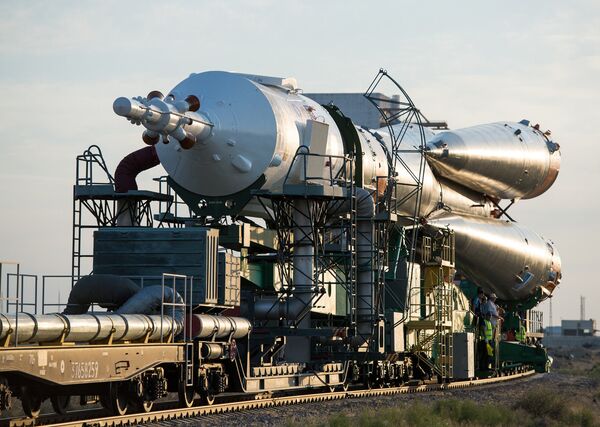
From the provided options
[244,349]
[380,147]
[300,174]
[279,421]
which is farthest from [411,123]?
[279,421]

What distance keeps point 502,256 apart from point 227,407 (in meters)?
21.4

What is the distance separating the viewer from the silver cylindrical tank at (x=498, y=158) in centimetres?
3875

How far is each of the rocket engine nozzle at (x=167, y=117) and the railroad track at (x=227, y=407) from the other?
18.6 feet

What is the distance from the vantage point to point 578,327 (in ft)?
565

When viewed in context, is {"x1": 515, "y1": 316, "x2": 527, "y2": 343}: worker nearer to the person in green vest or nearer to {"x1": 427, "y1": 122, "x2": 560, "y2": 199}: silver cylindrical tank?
the person in green vest

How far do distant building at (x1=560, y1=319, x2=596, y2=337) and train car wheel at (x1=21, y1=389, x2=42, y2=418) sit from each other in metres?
155

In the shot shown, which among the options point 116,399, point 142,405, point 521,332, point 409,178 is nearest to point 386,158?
point 409,178

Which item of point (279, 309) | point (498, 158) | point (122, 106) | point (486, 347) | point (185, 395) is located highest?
point (498, 158)

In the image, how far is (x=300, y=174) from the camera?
28000 mm

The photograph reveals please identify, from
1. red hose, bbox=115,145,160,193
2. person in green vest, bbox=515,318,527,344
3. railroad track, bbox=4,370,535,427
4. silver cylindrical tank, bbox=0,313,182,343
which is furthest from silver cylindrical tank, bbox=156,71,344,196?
person in green vest, bbox=515,318,527,344

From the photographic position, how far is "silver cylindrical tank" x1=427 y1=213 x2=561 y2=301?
A: 40750 millimetres

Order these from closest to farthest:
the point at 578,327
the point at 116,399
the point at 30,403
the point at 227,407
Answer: the point at 30,403 < the point at 116,399 < the point at 227,407 < the point at 578,327

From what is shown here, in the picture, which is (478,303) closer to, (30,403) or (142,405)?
(142,405)

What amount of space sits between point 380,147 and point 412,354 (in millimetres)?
6370
